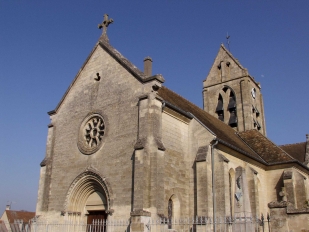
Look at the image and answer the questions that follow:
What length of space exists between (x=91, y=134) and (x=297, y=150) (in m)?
21.5

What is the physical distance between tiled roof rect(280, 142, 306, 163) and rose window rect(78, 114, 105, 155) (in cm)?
1974

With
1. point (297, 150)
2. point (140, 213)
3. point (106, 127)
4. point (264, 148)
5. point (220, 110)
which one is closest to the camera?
point (140, 213)

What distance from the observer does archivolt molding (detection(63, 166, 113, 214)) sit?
17219mm

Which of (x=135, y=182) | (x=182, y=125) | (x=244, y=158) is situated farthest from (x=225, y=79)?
(x=135, y=182)

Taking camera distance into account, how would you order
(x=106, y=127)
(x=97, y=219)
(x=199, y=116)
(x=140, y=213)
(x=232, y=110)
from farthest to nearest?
(x=232, y=110)
(x=199, y=116)
(x=106, y=127)
(x=97, y=219)
(x=140, y=213)

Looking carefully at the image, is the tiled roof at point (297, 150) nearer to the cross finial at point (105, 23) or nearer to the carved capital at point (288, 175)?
the carved capital at point (288, 175)

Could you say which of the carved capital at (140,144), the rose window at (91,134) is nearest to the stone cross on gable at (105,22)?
the rose window at (91,134)

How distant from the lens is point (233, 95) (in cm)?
3253

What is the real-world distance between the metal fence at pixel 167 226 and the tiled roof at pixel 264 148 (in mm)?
8103

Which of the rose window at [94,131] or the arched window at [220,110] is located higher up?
the arched window at [220,110]

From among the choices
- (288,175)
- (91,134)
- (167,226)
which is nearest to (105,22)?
(91,134)

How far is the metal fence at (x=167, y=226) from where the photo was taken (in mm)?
11508

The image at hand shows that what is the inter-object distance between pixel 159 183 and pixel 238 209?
4102 millimetres

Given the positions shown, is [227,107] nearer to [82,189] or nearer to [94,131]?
[94,131]
